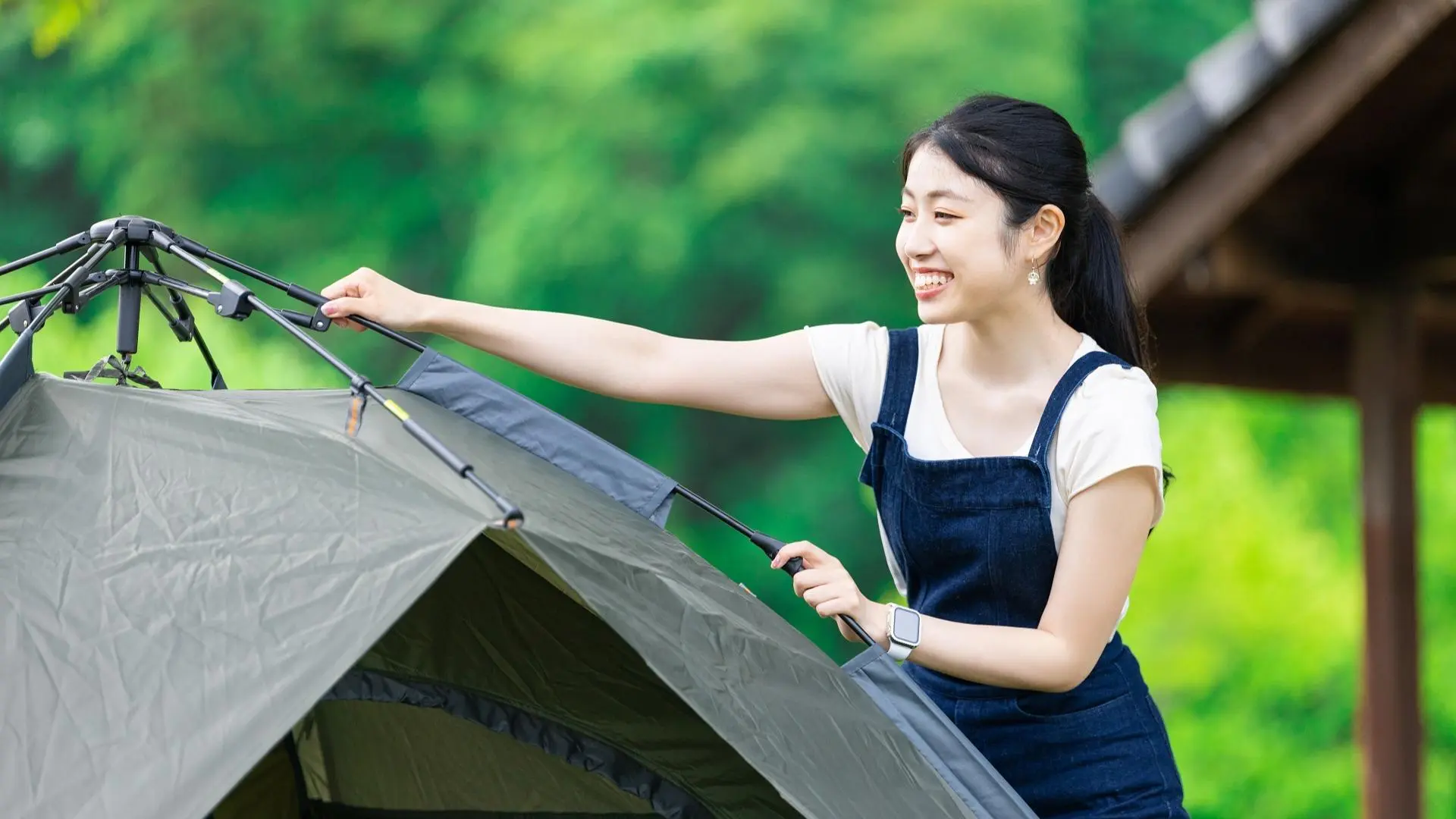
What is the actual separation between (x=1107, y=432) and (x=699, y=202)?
17.7ft

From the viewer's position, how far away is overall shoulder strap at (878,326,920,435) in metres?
1.46

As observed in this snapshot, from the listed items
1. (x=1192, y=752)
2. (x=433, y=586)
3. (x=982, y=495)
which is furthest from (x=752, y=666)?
(x=1192, y=752)

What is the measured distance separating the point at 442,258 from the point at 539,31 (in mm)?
1097

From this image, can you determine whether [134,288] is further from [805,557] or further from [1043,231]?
[1043,231]

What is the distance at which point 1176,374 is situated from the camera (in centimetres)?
336

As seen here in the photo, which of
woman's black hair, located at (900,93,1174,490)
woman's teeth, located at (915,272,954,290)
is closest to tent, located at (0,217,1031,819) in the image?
woman's teeth, located at (915,272,954,290)

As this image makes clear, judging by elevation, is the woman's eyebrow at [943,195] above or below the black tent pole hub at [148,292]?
above

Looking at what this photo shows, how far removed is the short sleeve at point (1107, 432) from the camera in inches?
51.4

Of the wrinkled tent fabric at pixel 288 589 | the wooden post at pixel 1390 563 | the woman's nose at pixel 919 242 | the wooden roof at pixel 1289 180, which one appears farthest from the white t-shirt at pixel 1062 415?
the wooden post at pixel 1390 563

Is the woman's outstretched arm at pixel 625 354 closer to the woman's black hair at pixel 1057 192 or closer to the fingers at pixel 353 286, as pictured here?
the fingers at pixel 353 286

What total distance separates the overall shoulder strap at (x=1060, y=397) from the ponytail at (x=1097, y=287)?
0.08 metres

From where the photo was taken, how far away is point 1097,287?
4.83 ft

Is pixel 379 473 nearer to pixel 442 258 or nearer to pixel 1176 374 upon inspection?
pixel 1176 374

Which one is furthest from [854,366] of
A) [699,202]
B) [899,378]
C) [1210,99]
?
[699,202]
